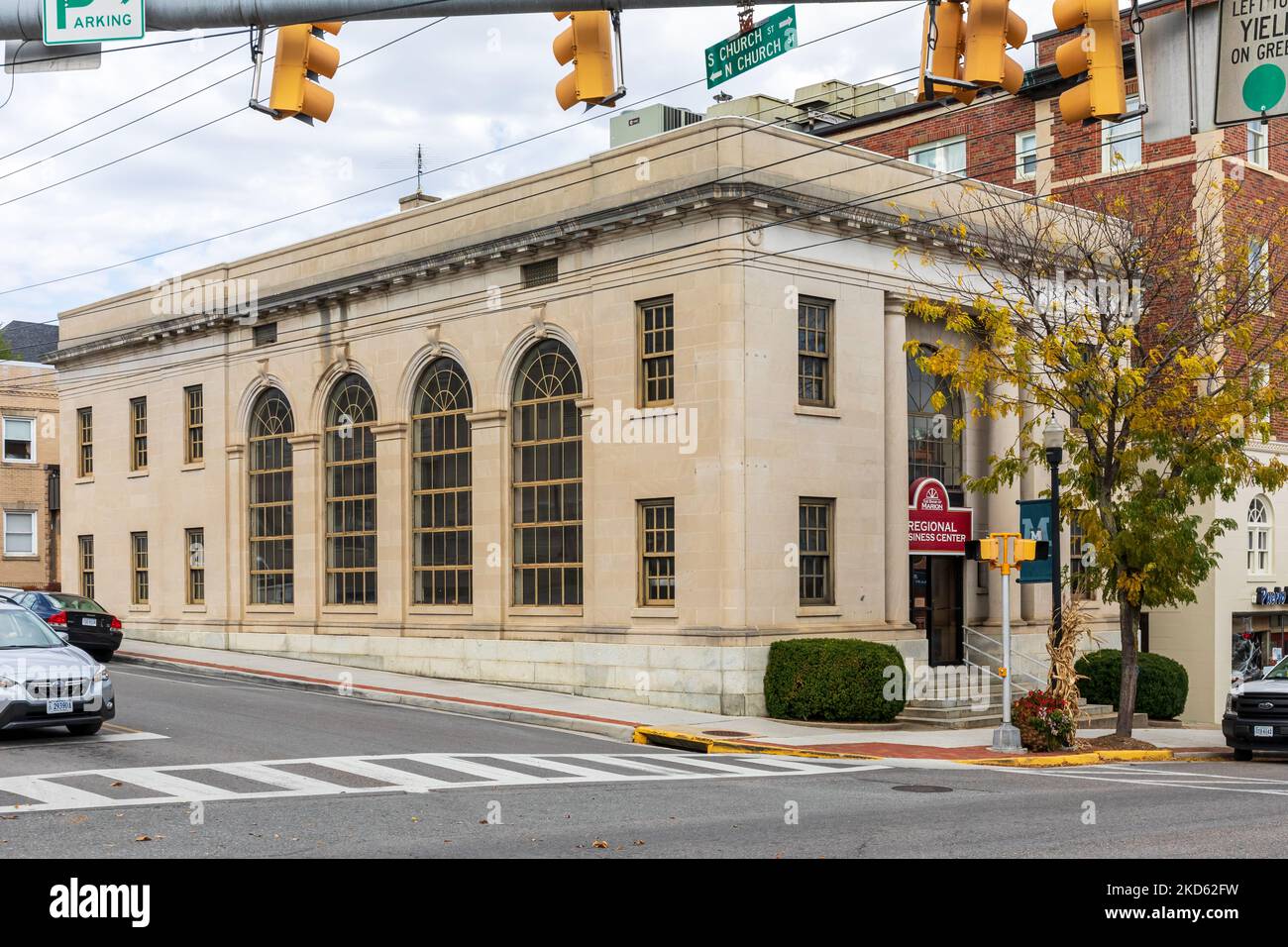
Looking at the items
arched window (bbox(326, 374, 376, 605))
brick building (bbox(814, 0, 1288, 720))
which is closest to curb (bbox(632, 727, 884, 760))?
arched window (bbox(326, 374, 376, 605))

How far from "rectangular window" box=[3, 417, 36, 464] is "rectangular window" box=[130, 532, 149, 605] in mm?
16751

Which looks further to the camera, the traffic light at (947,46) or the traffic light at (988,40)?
the traffic light at (947,46)

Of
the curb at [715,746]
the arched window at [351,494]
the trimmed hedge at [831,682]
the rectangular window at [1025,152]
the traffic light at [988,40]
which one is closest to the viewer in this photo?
the traffic light at [988,40]

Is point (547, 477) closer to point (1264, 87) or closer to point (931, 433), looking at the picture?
point (931, 433)

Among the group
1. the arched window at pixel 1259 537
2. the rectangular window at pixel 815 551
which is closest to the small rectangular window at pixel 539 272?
the rectangular window at pixel 815 551

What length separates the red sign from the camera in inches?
1133

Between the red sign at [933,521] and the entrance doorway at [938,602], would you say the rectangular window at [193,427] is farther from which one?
the entrance doorway at [938,602]

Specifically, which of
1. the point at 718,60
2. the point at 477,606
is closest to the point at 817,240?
the point at 477,606

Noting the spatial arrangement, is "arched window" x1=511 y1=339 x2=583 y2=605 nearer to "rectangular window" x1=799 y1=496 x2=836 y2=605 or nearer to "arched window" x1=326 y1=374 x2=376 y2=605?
"rectangular window" x1=799 y1=496 x2=836 y2=605

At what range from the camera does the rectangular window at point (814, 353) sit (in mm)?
26438

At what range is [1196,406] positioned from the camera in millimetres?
22984

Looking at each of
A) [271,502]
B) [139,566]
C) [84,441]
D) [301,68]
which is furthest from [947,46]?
[84,441]

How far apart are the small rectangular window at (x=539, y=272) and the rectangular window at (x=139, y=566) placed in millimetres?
15773

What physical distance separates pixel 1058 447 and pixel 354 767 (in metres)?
12.2
